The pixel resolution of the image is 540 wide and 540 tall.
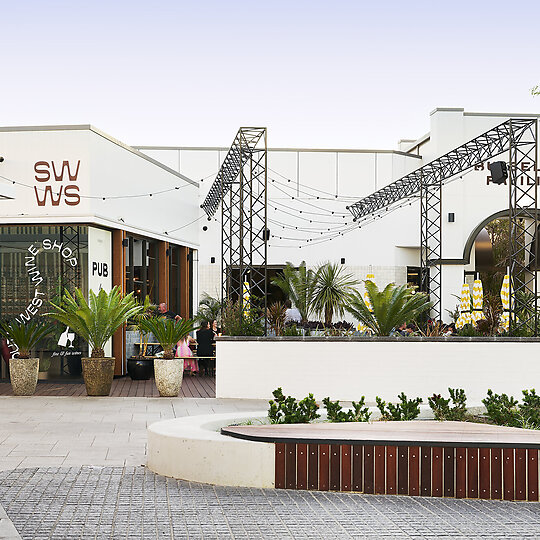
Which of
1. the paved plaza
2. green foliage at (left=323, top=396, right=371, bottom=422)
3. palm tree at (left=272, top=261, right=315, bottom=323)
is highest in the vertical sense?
palm tree at (left=272, top=261, right=315, bottom=323)

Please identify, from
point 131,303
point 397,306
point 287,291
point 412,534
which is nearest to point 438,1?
point 397,306

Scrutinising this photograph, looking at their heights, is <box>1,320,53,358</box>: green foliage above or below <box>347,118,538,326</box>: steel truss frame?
below

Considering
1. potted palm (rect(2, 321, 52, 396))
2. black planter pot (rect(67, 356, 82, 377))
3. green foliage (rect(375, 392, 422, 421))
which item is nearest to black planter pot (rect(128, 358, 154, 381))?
black planter pot (rect(67, 356, 82, 377))

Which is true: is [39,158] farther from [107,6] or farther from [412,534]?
[412,534]

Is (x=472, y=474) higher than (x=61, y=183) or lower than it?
lower

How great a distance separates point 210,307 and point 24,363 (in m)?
9.31

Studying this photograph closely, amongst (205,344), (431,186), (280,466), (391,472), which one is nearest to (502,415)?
(391,472)

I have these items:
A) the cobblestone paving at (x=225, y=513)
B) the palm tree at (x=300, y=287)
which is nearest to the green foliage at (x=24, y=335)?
the cobblestone paving at (x=225, y=513)

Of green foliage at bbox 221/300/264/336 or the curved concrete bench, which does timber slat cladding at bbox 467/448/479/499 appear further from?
green foliage at bbox 221/300/264/336

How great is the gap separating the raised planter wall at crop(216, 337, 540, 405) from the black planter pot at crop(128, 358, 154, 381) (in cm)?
369

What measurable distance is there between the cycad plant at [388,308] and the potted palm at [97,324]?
4042mm

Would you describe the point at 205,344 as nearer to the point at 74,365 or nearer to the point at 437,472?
the point at 74,365

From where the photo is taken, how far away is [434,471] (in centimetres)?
669

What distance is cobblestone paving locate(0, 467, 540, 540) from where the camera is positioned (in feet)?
17.8
